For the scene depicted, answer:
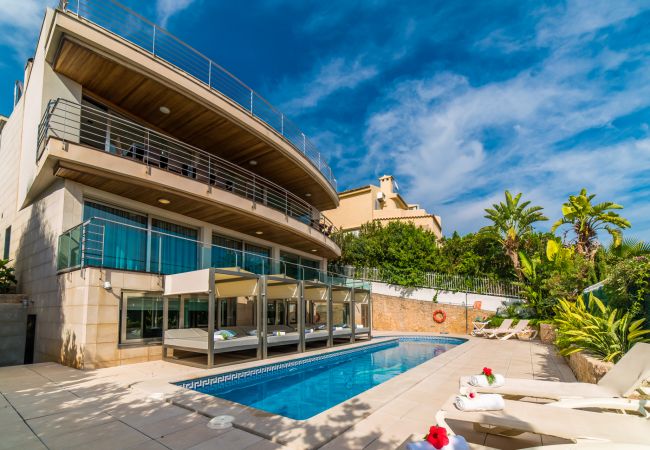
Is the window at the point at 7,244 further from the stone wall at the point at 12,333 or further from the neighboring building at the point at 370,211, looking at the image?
the neighboring building at the point at 370,211

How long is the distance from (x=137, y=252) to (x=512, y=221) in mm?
19102

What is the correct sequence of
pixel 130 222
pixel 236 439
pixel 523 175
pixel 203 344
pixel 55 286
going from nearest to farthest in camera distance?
pixel 236 439, pixel 203 344, pixel 55 286, pixel 130 222, pixel 523 175

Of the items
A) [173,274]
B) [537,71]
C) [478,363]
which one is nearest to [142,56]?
[173,274]

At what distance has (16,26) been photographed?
538 inches

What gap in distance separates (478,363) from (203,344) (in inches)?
291

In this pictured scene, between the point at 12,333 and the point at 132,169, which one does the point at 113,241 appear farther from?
the point at 12,333

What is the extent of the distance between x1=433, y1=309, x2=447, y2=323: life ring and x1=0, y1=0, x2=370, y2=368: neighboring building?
7.27 meters

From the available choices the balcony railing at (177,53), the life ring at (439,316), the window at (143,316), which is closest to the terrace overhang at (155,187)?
the window at (143,316)

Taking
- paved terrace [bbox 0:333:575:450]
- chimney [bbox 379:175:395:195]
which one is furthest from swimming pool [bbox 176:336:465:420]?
chimney [bbox 379:175:395:195]

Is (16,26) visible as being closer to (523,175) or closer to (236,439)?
(236,439)

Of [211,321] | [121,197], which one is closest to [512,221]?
[211,321]

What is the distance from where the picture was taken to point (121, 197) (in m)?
12.1

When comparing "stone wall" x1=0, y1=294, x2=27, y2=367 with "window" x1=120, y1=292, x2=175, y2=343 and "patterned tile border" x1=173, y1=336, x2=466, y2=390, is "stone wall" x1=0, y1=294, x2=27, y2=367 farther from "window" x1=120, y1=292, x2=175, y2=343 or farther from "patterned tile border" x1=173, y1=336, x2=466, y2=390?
"patterned tile border" x1=173, y1=336, x2=466, y2=390

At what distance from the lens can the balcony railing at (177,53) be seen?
419 inches
